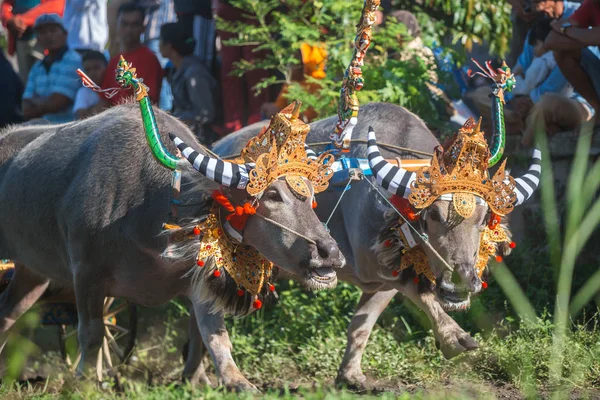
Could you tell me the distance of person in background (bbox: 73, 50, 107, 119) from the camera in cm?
941

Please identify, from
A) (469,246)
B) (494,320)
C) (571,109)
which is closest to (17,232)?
(469,246)

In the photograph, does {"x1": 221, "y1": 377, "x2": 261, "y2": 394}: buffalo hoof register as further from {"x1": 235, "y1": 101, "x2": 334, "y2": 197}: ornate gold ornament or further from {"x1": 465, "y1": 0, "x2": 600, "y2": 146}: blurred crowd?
{"x1": 465, "y1": 0, "x2": 600, "y2": 146}: blurred crowd

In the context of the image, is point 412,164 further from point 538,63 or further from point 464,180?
point 538,63

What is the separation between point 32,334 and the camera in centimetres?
824

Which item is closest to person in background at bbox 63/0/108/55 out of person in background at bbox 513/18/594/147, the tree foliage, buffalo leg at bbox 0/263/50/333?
the tree foliage

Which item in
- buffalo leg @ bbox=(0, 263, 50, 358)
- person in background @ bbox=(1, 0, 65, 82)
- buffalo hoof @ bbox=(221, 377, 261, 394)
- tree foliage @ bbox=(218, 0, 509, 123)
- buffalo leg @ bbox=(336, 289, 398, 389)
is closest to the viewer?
buffalo hoof @ bbox=(221, 377, 261, 394)

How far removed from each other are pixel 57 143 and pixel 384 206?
2359mm

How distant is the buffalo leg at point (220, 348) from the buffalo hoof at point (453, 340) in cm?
134

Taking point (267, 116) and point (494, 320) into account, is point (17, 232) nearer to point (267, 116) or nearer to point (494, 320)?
point (267, 116)

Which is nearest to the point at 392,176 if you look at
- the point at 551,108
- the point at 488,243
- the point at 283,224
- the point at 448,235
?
the point at 448,235

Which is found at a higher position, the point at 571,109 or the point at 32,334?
the point at 571,109

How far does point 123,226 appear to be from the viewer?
19.4ft

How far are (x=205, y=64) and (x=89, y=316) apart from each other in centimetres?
425

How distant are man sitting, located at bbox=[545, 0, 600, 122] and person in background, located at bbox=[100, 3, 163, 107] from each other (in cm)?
384
